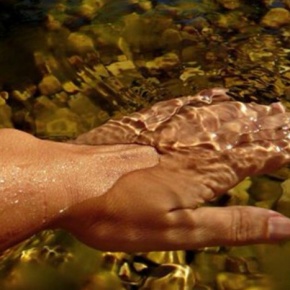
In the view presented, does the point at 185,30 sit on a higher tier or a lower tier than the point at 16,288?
higher

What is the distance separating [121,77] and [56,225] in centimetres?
115

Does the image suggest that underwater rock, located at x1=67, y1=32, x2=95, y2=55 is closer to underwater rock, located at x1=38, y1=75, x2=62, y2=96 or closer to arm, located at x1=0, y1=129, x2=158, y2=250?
underwater rock, located at x1=38, y1=75, x2=62, y2=96

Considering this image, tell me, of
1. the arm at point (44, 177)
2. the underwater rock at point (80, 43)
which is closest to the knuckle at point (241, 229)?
the arm at point (44, 177)

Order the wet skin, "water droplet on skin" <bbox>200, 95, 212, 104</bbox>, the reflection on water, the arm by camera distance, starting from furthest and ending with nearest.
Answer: "water droplet on skin" <bbox>200, 95, 212, 104</bbox>, the reflection on water, the wet skin, the arm

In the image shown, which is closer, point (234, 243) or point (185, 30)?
point (234, 243)

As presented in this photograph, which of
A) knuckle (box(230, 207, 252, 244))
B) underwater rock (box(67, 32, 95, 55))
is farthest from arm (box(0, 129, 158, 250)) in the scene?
underwater rock (box(67, 32, 95, 55))

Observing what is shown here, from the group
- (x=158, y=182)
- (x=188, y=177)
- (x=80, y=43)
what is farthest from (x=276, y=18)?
(x=158, y=182)

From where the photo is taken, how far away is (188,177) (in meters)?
2.82

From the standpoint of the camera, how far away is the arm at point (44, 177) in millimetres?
2494

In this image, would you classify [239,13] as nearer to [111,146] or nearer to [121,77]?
[121,77]

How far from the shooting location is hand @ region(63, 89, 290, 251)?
2.61 metres

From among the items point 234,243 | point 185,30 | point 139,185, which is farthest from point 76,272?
point 185,30

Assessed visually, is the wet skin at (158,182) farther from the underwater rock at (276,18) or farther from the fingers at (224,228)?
the underwater rock at (276,18)

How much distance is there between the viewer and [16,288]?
269 centimetres
